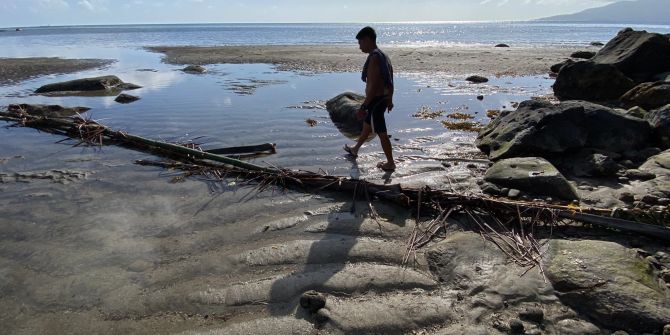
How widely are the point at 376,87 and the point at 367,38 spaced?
78cm

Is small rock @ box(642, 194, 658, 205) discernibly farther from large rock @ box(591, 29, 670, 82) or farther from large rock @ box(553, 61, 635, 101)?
large rock @ box(591, 29, 670, 82)

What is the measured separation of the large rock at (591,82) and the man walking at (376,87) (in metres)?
8.26

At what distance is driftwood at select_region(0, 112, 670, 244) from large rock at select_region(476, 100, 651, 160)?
227cm

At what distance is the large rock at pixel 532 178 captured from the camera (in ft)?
18.2

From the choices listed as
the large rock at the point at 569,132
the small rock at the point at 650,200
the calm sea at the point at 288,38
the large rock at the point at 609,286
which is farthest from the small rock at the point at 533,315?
the calm sea at the point at 288,38

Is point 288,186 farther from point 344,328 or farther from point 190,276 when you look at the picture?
point 344,328

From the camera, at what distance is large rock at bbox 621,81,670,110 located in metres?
10.1

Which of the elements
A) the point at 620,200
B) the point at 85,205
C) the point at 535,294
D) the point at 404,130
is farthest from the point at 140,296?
the point at 404,130

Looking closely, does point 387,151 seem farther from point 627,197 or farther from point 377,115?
point 627,197

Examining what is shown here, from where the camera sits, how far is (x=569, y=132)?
703 cm

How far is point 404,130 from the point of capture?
979cm

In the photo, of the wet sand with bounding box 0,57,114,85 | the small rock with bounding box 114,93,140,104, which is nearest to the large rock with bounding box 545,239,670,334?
the small rock with bounding box 114,93,140,104

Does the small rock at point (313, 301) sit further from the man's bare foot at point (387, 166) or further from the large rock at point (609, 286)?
Answer: the man's bare foot at point (387, 166)

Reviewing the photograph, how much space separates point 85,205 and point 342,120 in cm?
626
